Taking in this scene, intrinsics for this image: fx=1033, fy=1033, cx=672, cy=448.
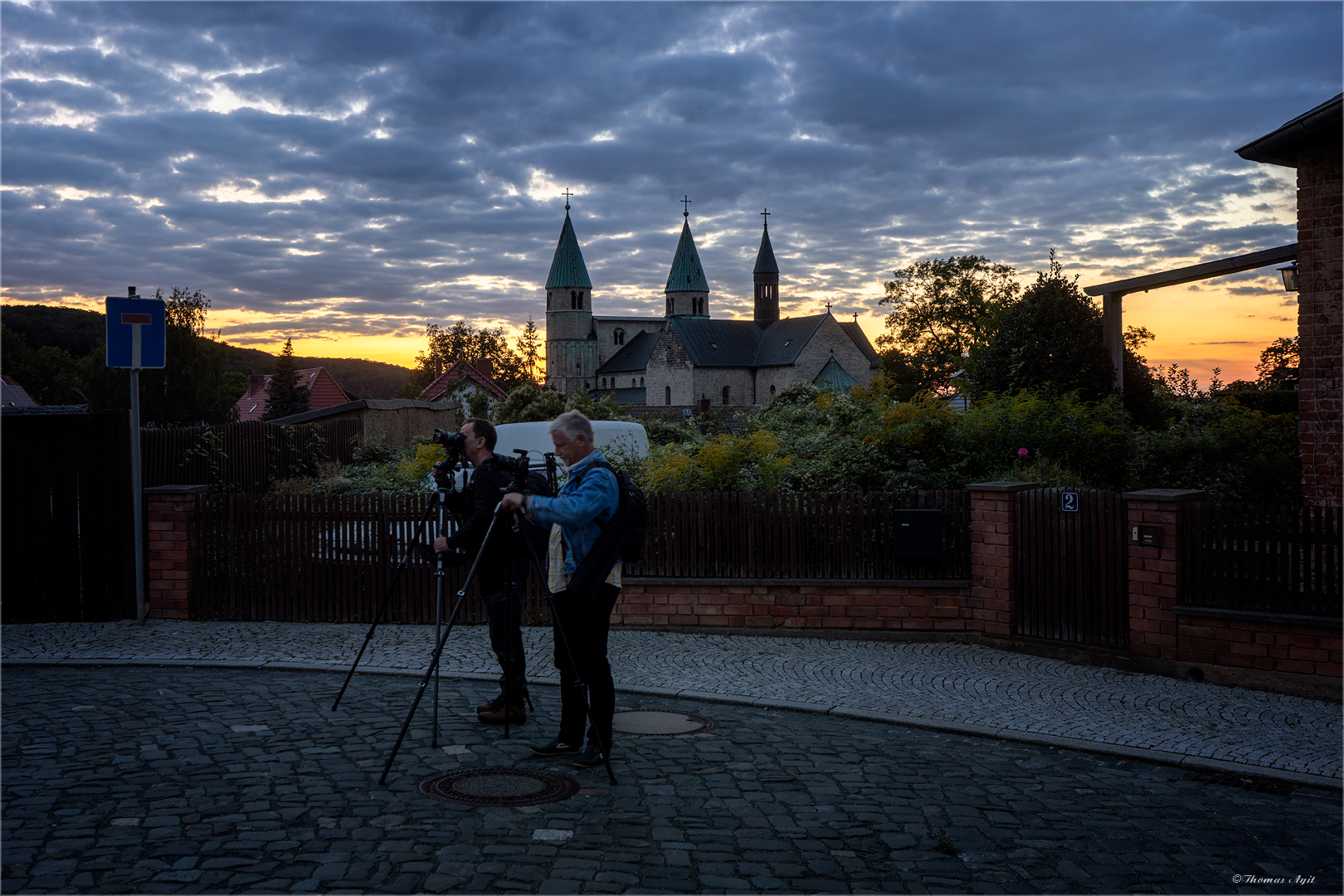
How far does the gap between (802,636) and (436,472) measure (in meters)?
4.71

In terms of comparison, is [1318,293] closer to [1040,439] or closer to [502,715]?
[1040,439]

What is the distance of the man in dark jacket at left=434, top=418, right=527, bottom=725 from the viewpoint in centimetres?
621

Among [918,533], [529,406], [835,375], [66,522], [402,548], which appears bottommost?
[402,548]

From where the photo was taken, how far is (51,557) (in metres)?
9.74

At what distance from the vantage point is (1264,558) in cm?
770

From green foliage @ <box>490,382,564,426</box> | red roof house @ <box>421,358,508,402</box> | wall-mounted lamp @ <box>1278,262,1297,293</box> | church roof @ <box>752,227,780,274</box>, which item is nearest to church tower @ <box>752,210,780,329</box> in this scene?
church roof @ <box>752,227,780,274</box>

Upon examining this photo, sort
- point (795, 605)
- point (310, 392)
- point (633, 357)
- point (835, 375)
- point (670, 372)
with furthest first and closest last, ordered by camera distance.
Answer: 1. point (633, 357)
2. point (670, 372)
3. point (835, 375)
4. point (310, 392)
5. point (795, 605)

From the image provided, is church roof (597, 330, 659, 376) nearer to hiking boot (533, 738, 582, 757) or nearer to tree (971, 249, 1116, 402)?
tree (971, 249, 1116, 402)

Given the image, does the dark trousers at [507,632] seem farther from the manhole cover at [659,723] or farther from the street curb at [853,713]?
the street curb at [853,713]

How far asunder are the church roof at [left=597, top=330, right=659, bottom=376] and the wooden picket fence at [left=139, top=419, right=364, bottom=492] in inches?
3726

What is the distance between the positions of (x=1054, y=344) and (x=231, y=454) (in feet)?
48.2

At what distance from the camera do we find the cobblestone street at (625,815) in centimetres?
408

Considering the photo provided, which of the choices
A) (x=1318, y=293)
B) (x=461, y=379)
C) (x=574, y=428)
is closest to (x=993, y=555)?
(x=1318, y=293)

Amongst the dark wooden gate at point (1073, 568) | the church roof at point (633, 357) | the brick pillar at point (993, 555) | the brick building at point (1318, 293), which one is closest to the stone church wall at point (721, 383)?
the church roof at point (633, 357)
